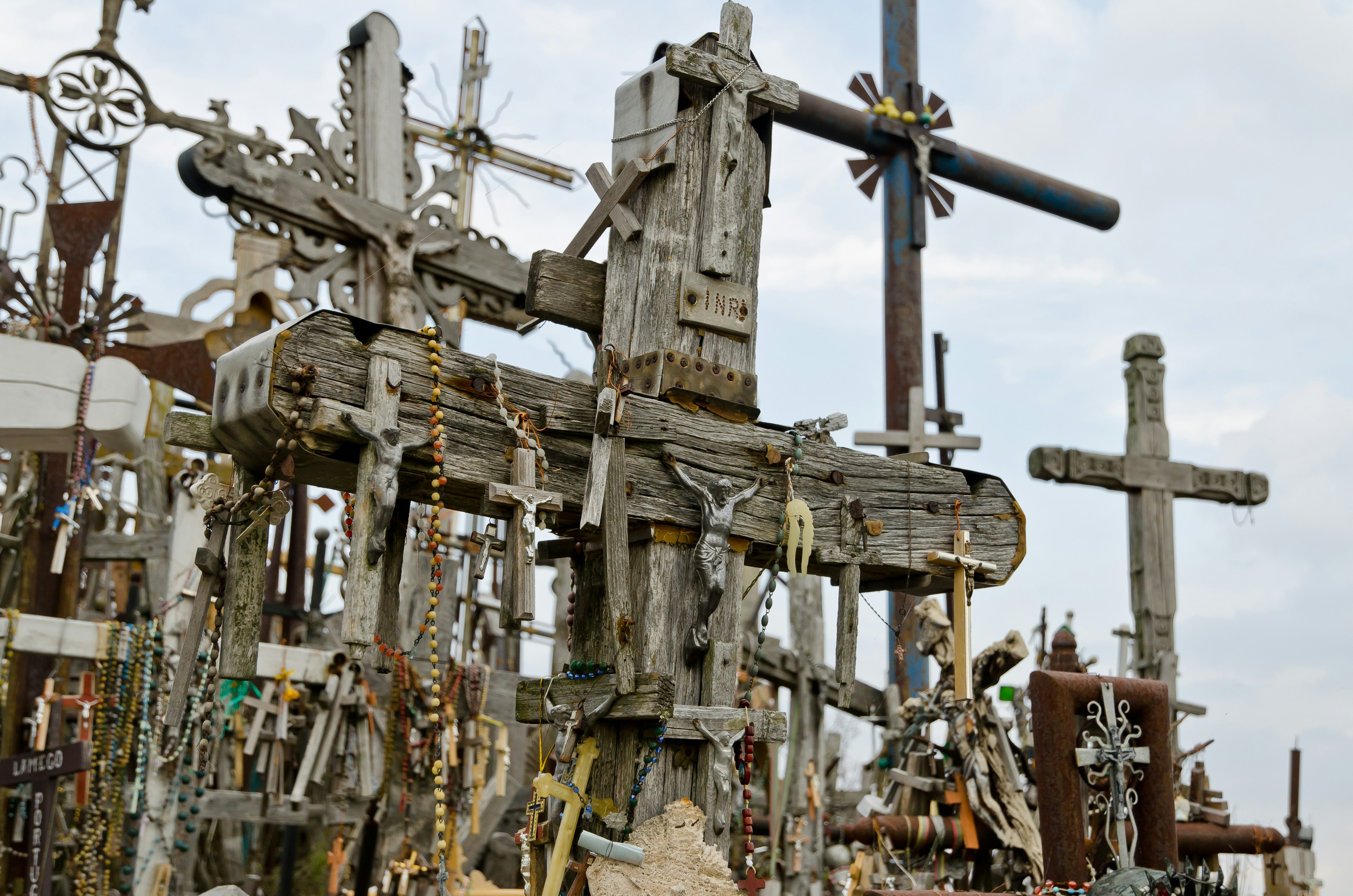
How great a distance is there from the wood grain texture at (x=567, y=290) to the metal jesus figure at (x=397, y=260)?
5.53 m

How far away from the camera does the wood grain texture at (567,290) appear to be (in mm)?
4207

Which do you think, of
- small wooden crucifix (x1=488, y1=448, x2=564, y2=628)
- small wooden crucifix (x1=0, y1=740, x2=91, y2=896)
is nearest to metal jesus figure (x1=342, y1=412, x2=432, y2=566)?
small wooden crucifix (x1=488, y1=448, x2=564, y2=628)

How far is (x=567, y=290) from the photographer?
14.0 feet

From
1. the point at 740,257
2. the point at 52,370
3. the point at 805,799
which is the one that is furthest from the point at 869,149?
the point at 740,257

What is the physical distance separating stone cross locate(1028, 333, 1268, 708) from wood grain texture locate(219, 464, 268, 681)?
8.48 m

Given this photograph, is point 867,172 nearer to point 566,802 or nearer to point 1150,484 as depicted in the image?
point 1150,484

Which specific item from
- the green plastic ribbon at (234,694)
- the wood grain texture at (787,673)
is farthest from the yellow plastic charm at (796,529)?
the wood grain texture at (787,673)

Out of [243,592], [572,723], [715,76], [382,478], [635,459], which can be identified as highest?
[715,76]

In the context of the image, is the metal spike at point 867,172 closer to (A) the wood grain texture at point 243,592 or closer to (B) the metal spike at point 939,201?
(B) the metal spike at point 939,201

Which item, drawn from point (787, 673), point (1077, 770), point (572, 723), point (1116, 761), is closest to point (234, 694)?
point (787, 673)

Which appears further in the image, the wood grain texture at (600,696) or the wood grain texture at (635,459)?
the wood grain texture at (600,696)

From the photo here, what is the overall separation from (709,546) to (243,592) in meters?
1.32

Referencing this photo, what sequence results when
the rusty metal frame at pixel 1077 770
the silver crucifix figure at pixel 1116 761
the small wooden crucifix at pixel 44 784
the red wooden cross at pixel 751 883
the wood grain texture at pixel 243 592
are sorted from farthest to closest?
1. the small wooden crucifix at pixel 44 784
2. the silver crucifix figure at pixel 1116 761
3. the rusty metal frame at pixel 1077 770
4. the red wooden cross at pixel 751 883
5. the wood grain texture at pixel 243 592

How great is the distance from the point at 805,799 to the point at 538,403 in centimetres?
850
